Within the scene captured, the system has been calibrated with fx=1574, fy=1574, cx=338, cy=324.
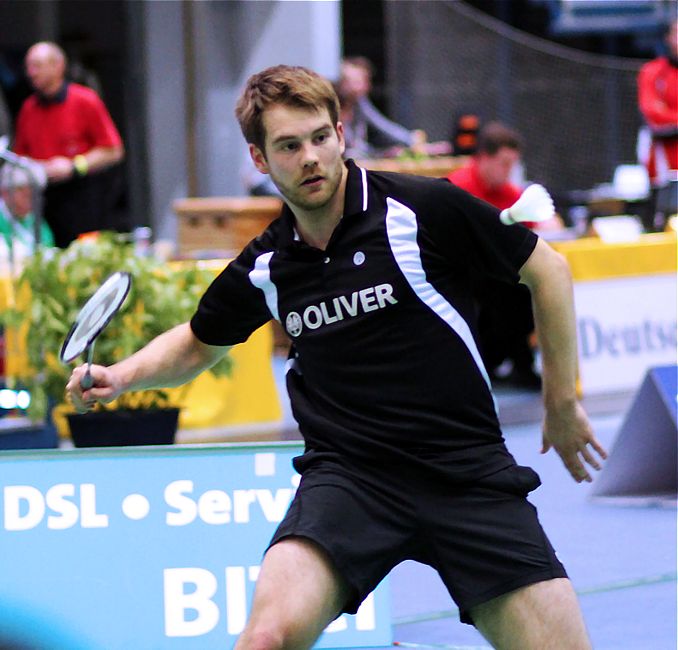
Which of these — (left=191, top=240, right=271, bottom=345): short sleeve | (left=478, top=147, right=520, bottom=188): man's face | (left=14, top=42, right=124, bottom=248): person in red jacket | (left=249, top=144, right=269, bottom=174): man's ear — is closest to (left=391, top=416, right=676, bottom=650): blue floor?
(left=191, top=240, right=271, bottom=345): short sleeve

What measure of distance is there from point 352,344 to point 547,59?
19.5m

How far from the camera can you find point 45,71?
11.5 m

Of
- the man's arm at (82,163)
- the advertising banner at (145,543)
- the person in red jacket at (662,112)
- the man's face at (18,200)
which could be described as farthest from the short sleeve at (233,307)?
the person in red jacket at (662,112)

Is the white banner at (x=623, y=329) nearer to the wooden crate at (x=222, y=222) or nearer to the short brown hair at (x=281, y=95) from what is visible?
the wooden crate at (x=222, y=222)

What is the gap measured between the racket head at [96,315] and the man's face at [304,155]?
58cm

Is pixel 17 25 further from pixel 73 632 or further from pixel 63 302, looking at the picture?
pixel 73 632

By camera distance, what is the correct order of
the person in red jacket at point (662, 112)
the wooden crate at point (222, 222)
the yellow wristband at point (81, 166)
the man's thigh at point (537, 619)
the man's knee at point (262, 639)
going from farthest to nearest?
the person in red jacket at point (662, 112) < the wooden crate at point (222, 222) < the yellow wristband at point (81, 166) < the man's thigh at point (537, 619) < the man's knee at point (262, 639)

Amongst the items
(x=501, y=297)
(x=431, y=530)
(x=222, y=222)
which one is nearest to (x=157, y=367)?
(x=431, y=530)

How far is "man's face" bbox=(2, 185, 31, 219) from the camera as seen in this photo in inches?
389

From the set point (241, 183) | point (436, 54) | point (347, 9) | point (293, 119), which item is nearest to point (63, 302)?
point (293, 119)

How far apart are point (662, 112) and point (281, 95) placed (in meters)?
12.1

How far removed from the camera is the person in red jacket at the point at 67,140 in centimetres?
1145

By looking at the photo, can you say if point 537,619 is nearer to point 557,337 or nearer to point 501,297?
point 557,337

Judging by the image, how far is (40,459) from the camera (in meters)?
4.93
